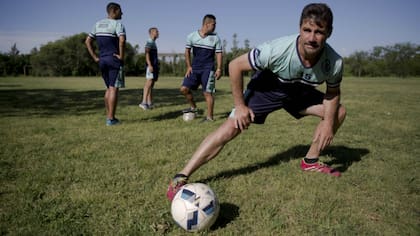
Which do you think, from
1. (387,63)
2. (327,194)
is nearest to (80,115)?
(327,194)

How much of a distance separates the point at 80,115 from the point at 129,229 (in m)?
6.32

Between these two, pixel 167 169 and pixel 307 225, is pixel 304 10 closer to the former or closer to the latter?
pixel 307 225

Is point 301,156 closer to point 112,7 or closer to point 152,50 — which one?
point 112,7

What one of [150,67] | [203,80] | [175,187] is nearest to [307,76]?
[175,187]

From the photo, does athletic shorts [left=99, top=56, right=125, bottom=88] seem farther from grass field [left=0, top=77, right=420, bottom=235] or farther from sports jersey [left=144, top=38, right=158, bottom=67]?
sports jersey [left=144, top=38, right=158, bottom=67]

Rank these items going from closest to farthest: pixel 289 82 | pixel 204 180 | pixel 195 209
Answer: pixel 195 209, pixel 289 82, pixel 204 180

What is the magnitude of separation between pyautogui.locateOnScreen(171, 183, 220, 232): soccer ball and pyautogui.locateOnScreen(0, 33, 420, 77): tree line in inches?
1707

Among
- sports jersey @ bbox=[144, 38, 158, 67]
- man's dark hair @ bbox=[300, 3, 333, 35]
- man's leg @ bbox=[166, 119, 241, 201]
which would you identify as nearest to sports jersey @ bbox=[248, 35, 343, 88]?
man's dark hair @ bbox=[300, 3, 333, 35]

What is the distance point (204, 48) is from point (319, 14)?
4740 millimetres

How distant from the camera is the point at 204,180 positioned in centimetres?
371

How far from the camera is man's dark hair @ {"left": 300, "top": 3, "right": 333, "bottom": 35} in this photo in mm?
2865

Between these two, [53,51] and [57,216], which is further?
[53,51]

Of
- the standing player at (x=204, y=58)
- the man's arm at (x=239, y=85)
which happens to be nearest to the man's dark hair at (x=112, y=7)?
the standing player at (x=204, y=58)

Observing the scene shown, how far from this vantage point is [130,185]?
3559 mm
